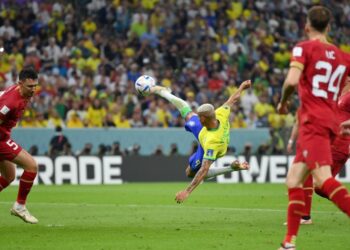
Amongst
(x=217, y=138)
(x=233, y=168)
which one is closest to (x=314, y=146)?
(x=217, y=138)

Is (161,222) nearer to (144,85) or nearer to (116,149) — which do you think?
(144,85)

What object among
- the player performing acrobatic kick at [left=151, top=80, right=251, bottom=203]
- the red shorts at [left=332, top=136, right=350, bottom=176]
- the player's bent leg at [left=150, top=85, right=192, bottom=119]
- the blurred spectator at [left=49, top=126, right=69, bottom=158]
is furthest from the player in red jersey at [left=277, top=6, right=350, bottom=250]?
the blurred spectator at [left=49, top=126, right=69, bottom=158]

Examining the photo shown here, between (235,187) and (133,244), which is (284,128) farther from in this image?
(133,244)

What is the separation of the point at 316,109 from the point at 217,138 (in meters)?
6.28

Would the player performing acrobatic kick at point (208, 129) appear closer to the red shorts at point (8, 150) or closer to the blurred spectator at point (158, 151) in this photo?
the red shorts at point (8, 150)

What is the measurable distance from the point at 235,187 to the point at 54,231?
12.6 metres

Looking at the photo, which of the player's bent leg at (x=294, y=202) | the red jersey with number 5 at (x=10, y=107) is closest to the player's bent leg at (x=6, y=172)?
the red jersey with number 5 at (x=10, y=107)

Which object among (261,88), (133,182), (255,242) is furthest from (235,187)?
(255,242)

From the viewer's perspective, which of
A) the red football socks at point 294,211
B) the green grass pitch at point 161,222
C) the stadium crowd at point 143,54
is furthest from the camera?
the stadium crowd at point 143,54

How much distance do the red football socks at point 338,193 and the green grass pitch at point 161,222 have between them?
1.46 metres

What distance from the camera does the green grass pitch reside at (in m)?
10.6

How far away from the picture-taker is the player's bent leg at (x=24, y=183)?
42.7 feet

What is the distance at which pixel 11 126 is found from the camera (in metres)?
13.1

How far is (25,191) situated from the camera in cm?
1320
